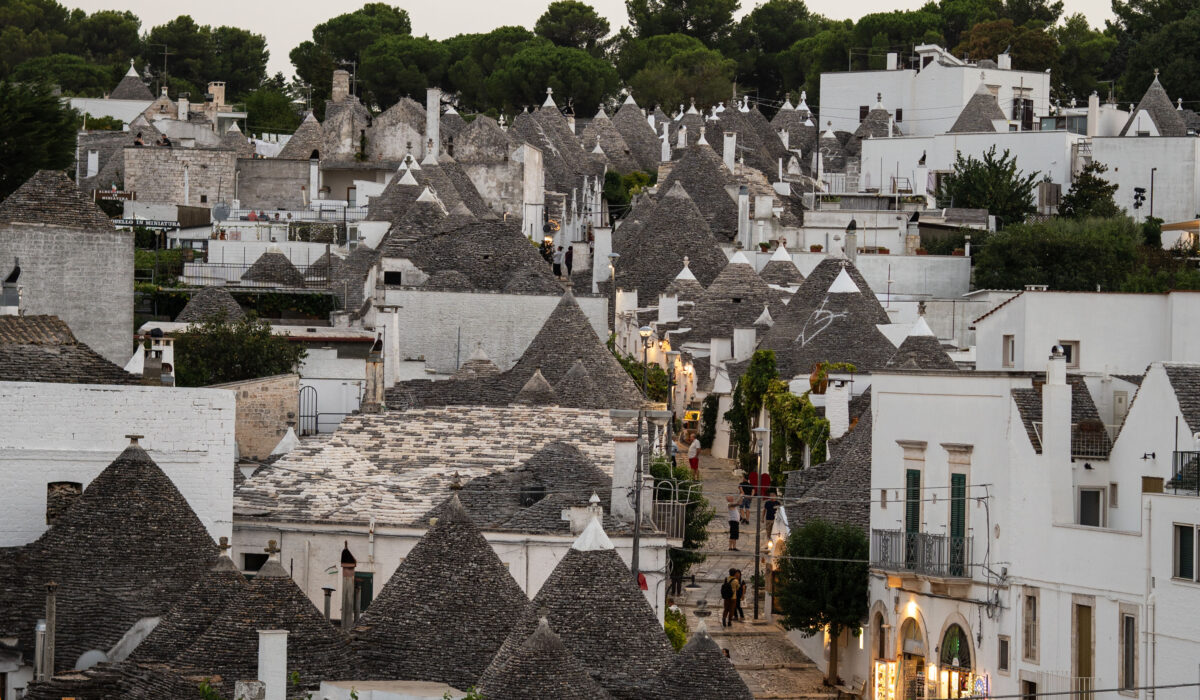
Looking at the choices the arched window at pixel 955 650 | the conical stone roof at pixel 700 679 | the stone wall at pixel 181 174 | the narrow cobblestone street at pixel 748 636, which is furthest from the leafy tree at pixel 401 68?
the conical stone roof at pixel 700 679

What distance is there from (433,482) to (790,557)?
7.08 meters

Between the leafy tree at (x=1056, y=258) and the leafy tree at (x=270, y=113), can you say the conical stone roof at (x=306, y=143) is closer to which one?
the leafy tree at (x=270, y=113)

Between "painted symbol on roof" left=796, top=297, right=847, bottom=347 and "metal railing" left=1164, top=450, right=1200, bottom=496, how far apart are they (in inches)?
1104

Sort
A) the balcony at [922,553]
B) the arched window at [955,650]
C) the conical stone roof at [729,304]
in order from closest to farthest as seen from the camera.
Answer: the arched window at [955,650], the balcony at [922,553], the conical stone roof at [729,304]

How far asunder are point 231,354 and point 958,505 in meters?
25.3

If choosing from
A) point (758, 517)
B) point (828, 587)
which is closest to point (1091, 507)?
point (828, 587)

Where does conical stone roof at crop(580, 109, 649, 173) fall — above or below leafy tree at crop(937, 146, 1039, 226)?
above

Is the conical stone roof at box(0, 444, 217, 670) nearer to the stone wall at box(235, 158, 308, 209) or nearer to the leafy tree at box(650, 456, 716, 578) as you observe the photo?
the leafy tree at box(650, 456, 716, 578)

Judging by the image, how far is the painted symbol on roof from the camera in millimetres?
65250

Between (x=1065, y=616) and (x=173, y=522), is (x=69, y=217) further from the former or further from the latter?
(x=1065, y=616)

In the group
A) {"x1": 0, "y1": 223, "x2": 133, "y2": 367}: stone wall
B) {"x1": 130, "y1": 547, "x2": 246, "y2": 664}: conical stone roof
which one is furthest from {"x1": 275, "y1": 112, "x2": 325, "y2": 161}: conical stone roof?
{"x1": 130, "y1": 547, "x2": 246, "y2": 664}: conical stone roof

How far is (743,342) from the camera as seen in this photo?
68625 millimetres

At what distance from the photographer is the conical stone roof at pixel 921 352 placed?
54.0 metres

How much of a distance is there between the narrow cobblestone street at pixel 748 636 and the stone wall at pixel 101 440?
8952 mm
